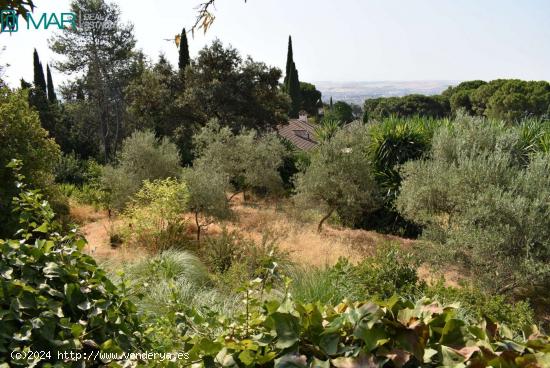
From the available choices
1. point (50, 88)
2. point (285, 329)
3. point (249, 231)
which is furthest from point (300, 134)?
point (285, 329)

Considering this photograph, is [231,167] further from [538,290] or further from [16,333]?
[16,333]

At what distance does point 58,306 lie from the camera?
68.6 inches

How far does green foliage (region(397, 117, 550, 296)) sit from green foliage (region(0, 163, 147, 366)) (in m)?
6.59

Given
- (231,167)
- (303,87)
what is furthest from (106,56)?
(303,87)

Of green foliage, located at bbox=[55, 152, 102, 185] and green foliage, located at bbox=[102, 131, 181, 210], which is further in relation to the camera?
green foliage, located at bbox=[55, 152, 102, 185]

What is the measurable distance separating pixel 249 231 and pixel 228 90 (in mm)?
11193

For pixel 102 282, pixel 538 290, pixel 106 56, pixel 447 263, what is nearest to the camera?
pixel 102 282

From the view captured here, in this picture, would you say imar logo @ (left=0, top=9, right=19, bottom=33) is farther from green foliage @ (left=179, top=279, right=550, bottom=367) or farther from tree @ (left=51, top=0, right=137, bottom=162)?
tree @ (left=51, top=0, right=137, bottom=162)

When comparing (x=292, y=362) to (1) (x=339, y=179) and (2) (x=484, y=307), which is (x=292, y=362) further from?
(1) (x=339, y=179)

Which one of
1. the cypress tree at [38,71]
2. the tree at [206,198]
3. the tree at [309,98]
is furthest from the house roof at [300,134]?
the tree at [206,198]

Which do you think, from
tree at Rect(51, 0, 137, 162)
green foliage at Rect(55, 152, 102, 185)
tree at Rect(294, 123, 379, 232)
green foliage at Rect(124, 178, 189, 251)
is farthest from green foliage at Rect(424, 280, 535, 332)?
tree at Rect(51, 0, 137, 162)

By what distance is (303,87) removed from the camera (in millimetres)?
55125

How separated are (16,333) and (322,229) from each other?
1123 cm

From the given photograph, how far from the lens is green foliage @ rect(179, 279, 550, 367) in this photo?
52.2 inches
